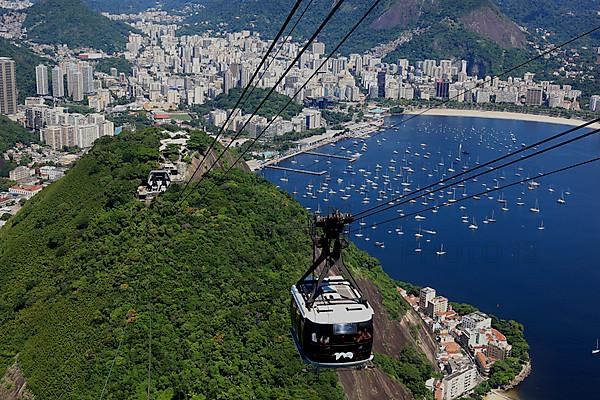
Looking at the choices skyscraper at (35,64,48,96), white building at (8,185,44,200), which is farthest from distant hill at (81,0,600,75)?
white building at (8,185,44,200)

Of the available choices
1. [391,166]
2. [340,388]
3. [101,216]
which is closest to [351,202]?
[391,166]

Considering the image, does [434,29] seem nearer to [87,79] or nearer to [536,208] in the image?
[87,79]

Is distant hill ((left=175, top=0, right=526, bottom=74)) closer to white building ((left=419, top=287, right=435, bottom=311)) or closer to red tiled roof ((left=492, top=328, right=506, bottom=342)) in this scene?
white building ((left=419, top=287, right=435, bottom=311))

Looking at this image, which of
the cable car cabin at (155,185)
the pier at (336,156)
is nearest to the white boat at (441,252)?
the cable car cabin at (155,185)

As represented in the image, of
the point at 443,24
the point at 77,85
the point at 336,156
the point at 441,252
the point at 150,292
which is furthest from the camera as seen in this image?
the point at 443,24

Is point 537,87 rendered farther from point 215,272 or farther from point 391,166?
point 215,272

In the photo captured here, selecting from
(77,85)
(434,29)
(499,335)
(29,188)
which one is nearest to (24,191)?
(29,188)
